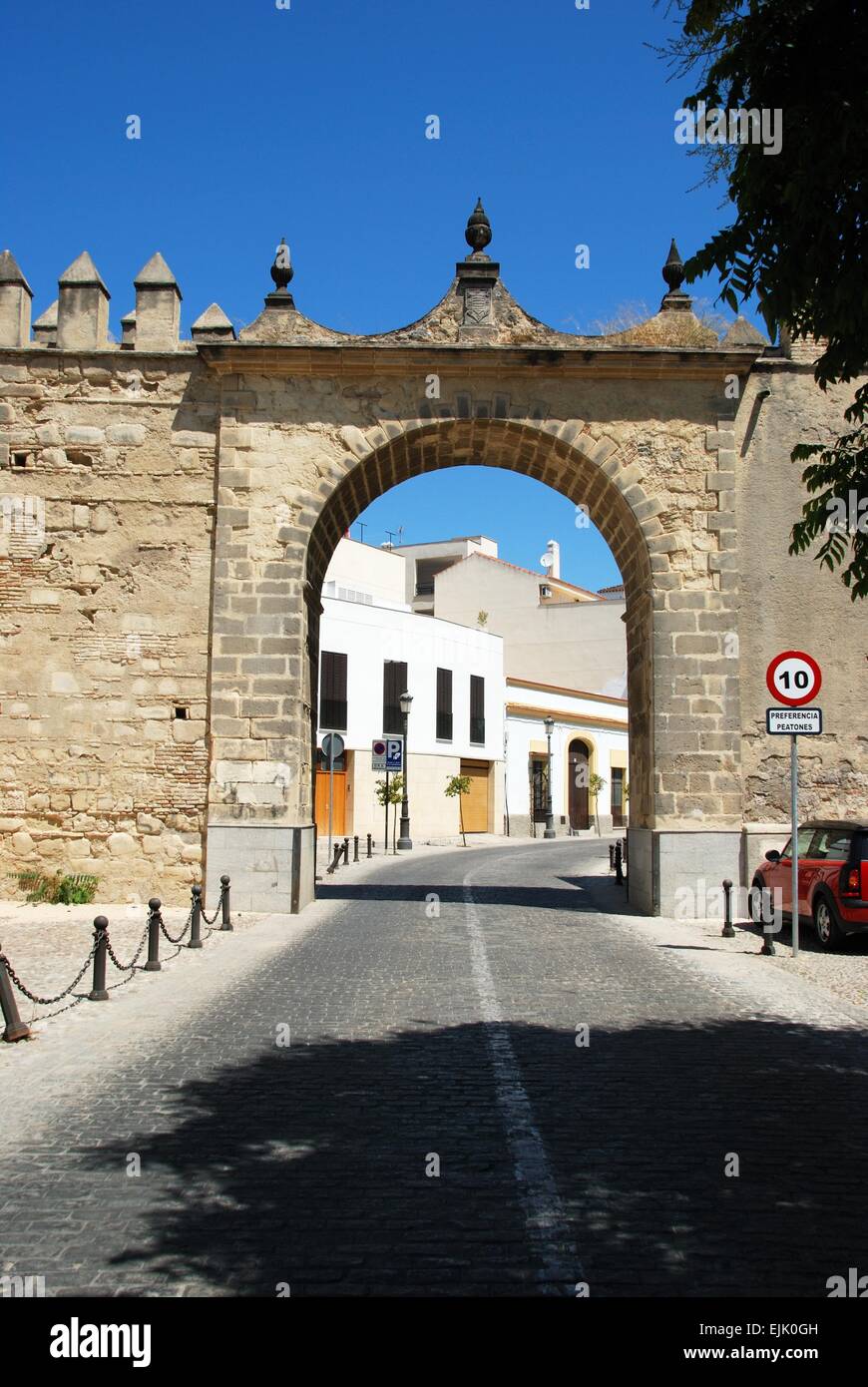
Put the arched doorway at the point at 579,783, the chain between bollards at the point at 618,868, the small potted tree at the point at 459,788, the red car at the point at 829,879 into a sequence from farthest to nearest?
the arched doorway at the point at 579,783, the small potted tree at the point at 459,788, the chain between bollards at the point at 618,868, the red car at the point at 829,879

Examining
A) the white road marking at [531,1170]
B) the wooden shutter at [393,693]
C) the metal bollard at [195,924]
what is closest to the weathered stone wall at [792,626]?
the metal bollard at [195,924]

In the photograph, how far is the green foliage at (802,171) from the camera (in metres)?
4.21

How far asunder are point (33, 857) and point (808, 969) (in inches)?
372

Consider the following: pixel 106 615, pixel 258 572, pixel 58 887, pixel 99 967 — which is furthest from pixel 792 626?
pixel 99 967

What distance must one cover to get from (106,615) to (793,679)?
8.53 metres

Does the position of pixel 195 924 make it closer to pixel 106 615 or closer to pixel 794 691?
pixel 106 615

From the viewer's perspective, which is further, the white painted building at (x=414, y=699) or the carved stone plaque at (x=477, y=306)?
the white painted building at (x=414, y=699)

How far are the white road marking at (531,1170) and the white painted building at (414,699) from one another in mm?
26605

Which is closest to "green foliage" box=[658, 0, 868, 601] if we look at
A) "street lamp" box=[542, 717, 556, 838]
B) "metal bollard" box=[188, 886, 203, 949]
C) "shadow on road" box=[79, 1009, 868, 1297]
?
"shadow on road" box=[79, 1009, 868, 1297]

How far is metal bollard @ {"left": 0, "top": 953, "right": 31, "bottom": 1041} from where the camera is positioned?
6.66m

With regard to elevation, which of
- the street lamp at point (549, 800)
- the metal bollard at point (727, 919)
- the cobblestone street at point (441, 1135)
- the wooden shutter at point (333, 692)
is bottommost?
the cobblestone street at point (441, 1135)

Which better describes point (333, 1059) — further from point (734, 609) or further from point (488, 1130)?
point (734, 609)

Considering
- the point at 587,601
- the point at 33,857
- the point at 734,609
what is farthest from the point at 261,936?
the point at 587,601

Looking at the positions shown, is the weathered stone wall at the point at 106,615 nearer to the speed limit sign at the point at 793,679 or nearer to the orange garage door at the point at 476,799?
the speed limit sign at the point at 793,679
